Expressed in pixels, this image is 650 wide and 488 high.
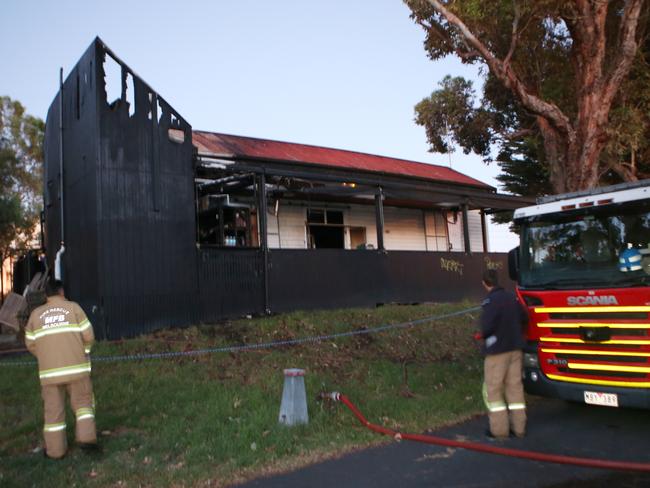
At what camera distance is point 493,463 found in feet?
17.7

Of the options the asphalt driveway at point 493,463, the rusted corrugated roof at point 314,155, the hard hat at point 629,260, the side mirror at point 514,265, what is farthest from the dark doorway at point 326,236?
the hard hat at point 629,260

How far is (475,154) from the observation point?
59.5ft

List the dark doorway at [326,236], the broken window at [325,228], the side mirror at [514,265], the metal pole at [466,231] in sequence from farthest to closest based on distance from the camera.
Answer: the dark doorway at [326,236] < the broken window at [325,228] < the metal pole at [466,231] < the side mirror at [514,265]

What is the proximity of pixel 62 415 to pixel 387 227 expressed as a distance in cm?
1539

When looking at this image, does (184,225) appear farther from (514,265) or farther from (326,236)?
(326,236)

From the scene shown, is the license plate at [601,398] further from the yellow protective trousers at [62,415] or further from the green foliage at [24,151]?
the green foliage at [24,151]

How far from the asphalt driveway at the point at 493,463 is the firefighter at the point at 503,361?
0.21m

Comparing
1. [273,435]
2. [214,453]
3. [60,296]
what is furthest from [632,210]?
[60,296]

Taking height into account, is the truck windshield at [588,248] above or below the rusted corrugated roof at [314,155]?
below

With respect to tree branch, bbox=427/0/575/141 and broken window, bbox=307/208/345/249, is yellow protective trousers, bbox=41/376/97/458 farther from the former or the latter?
broken window, bbox=307/208/345/249

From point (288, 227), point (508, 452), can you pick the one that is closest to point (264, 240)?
point (288, 227)

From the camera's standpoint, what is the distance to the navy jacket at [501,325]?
241 inches

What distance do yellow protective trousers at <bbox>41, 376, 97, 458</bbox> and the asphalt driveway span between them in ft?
6.23

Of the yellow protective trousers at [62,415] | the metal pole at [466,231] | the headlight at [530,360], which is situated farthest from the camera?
the metal pole at [466,231]
